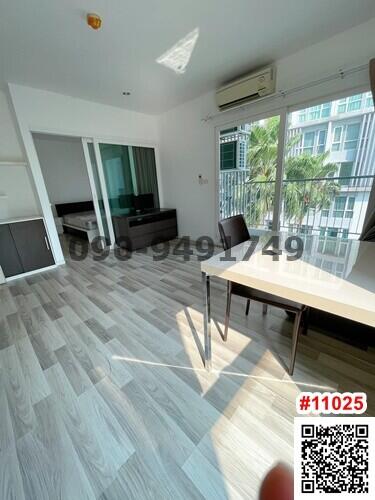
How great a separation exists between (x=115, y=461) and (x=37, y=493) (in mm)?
321

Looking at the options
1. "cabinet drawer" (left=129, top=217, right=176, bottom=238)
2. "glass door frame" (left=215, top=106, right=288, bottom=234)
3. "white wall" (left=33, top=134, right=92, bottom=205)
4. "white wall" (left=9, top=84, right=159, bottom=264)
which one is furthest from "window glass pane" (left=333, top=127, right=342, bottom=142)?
"white wall" (left=33, top=134, right=92, bottom=205)

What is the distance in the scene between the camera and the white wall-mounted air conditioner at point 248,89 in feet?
8.24

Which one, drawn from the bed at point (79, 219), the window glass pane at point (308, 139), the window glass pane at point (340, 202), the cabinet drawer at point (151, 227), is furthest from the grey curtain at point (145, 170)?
the window glass pane at point (340, 202)

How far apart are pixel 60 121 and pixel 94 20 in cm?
186

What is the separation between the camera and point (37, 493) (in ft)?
2.88

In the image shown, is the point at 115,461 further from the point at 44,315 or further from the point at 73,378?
the point at 44,315

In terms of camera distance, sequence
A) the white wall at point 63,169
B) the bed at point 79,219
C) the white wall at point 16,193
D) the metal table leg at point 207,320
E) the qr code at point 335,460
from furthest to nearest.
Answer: the white wall at point 63,169, the bed at point 79,219, the white wall at point 16,193, the metal table leg at point 207,320, the qr code at point 335,460

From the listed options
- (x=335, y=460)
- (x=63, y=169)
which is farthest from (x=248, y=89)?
(x=63, y=169)

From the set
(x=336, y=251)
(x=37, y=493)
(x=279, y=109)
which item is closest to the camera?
(x=37, y=493)

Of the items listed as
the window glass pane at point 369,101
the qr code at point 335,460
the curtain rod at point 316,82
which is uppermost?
the curtain rod at point 316,82

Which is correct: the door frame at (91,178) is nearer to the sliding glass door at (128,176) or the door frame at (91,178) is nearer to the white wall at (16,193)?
the sliding glass door at (128,176)

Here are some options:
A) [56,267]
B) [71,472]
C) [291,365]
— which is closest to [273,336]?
[291,365]

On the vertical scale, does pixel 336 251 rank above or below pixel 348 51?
below

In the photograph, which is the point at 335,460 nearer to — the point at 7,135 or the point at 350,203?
the point at 350,203
